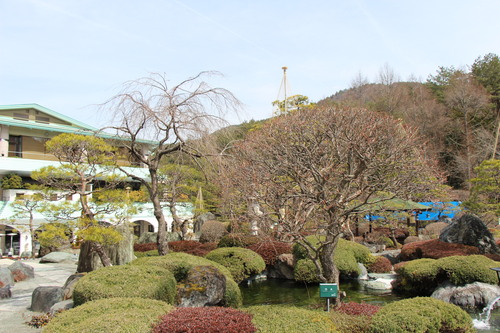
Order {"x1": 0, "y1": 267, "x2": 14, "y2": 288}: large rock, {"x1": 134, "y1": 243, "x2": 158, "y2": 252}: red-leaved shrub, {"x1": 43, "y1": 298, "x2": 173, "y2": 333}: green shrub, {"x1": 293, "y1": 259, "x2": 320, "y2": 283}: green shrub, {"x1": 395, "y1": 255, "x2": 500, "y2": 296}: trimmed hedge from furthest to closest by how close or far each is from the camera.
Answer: {"x1": 134, "y1": 243, "x2": 158, "y2": 252}: red-leaved shrub, {"x1": 293, "y1": 259, "x2": 320, "y2": 283}: green shrub, {"x1": 0, "y1": 267, "x2": 14, "y2": 288}: large rock, {"x1": 395, "y1": 255, "x2": 500, "y2": 296}: trimmed hedge, {"x1": 43, "y1": 298, "x2": 173, "y2": 333}: green shrub

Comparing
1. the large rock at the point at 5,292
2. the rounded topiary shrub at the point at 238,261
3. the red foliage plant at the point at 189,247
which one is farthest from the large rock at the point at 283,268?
the large rock at the point at 5,292

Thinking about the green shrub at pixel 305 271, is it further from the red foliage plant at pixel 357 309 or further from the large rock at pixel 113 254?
the red foliage plant at pixel 357 309

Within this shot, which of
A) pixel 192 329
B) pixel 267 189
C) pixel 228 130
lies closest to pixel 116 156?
pixel 228 130

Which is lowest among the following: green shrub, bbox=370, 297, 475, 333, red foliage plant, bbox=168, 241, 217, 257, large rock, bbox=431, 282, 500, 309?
large rock, bbox=431, 282, 500, 309

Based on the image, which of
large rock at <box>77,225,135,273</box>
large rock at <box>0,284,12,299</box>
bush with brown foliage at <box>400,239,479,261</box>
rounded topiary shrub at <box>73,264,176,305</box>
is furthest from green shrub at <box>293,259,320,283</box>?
large rock at <box>0,284,12,299</box>

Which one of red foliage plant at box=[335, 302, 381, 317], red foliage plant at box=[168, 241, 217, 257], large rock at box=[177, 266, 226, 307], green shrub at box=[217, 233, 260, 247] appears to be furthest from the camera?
red foliage plant at box=[168, 241, 217, 257]

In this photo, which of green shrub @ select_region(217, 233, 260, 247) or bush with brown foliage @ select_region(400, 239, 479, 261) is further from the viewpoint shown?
green shrub @ select_region(217, 233, 260, 247)

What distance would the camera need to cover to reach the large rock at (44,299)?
9.92m

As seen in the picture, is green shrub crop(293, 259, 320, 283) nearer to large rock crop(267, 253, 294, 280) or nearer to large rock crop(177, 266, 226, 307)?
large rock crop(267, 253, 294, 280)

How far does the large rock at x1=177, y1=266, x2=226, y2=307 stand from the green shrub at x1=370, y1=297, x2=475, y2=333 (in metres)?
3.81

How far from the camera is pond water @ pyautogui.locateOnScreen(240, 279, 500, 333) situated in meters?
12.1

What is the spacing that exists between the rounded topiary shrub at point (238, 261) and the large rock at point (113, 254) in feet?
9.17

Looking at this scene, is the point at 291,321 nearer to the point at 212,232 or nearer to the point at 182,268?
the point at 182,268

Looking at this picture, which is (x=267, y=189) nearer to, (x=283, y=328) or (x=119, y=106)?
(x=283, y=328)
